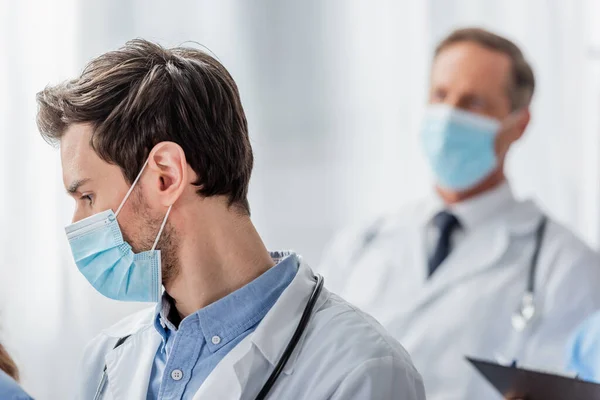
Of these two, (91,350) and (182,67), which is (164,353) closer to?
(91,350)

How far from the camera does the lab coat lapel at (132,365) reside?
4.51 ft

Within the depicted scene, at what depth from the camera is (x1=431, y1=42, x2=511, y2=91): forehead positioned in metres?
2.46

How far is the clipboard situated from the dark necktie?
2.27 feet

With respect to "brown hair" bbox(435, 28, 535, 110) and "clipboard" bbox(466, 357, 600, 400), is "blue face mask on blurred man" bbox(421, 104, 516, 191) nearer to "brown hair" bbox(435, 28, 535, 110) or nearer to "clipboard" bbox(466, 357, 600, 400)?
"brown hair" bbox(435, 28, 535, 110)

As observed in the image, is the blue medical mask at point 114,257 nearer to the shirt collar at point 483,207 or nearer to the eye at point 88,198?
the eye at point 88,198

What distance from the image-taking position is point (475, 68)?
246 cm

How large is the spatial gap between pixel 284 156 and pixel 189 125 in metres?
1.61

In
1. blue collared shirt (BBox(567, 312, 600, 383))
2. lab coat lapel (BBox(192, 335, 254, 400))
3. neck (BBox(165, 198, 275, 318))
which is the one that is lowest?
blue collared shirt (BBox(567, 312, 600, 383))

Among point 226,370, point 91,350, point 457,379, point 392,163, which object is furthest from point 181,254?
point 392,163

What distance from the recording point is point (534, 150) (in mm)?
3178

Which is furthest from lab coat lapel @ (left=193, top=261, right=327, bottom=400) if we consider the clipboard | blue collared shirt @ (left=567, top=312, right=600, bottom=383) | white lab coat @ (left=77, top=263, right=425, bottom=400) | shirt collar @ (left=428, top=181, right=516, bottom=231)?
shirt collar @ (left=428, top=181, right=516, bottom=231)

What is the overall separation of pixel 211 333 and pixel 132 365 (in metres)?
0.17

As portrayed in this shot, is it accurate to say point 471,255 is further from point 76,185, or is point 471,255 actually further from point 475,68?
point 76,185

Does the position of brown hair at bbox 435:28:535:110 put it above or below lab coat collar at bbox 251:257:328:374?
above
